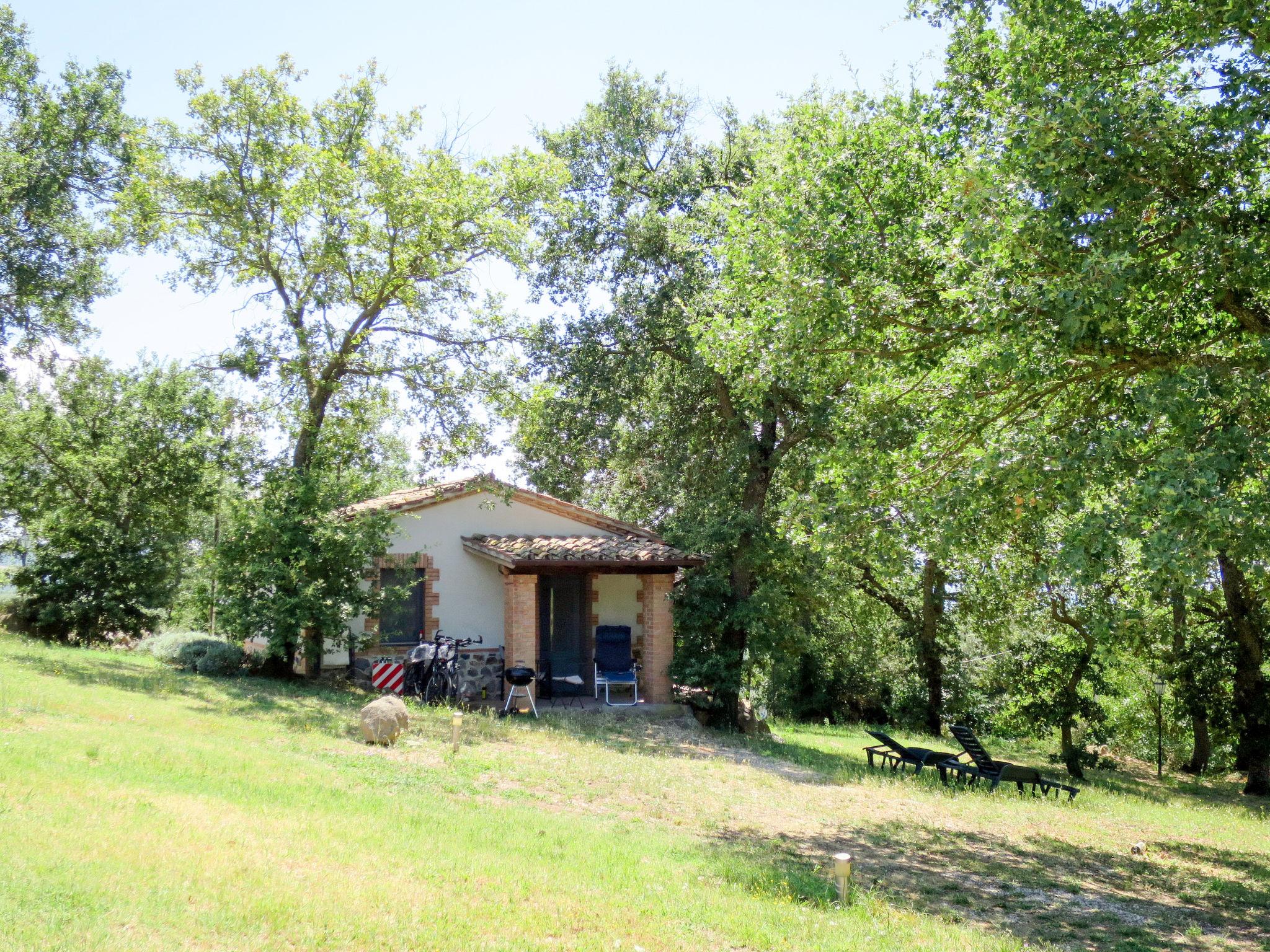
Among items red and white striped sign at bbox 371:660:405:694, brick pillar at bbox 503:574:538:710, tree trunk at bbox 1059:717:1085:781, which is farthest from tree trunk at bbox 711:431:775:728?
tree trunk at bbox 1059:717:1085:781

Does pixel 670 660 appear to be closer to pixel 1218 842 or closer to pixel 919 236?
pixel 1218 842

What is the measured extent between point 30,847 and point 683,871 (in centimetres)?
451

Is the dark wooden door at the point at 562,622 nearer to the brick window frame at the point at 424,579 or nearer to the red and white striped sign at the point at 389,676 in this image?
the brick window frame at the point at 424,579

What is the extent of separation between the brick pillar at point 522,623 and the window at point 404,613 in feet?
6.47

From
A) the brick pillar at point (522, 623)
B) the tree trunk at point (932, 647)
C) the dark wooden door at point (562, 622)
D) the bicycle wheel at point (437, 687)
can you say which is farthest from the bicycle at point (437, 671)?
the tree trunk at point (932, 647)

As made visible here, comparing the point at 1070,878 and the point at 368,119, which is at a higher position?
the point at 368,119

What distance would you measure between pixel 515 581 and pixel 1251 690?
585 inches

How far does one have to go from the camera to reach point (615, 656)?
18453mm

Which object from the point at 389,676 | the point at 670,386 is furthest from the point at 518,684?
the point at 670,386

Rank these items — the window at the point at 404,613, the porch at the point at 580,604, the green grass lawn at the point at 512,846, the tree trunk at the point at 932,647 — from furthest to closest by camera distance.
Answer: the tree trunk at the point at 932,647, the window at the point at 404,613, the porch at the point at 580,604, the green grass lawn at the point at 512,846

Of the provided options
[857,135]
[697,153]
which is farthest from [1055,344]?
[697,153]

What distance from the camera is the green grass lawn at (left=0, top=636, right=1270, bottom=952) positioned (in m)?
5.40

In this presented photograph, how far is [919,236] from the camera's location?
925 centimetres

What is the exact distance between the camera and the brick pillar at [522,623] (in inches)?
672
